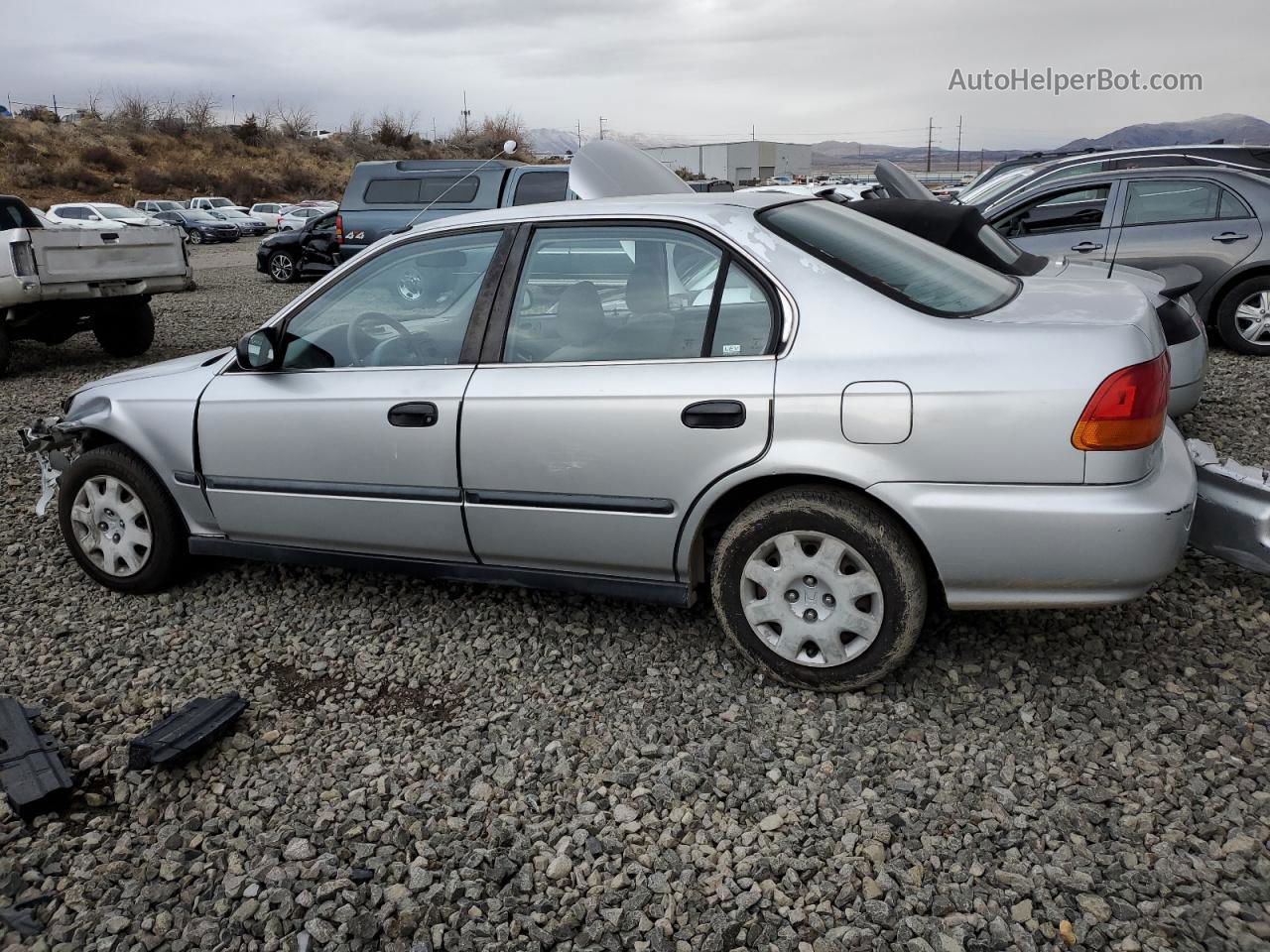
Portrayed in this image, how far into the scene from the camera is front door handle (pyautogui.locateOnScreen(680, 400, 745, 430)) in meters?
3.11

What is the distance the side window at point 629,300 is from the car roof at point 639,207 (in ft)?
0.22

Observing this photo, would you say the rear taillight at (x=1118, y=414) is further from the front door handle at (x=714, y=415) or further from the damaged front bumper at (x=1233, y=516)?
the front door handle at (x=714, y=415)

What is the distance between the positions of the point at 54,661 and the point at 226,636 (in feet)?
2.07

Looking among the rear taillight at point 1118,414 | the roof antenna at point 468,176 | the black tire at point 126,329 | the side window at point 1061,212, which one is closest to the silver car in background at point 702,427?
the rear taillight at point 1118,414

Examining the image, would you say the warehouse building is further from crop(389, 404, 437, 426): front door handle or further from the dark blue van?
crop(389, 404, 437, 426): front door handle

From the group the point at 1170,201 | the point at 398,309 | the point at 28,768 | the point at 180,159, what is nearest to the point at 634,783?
the point at 28,768

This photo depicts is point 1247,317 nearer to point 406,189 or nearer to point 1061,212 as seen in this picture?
point 1061,212

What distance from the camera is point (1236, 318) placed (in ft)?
26.8

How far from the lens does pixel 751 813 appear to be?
2770 millimetres

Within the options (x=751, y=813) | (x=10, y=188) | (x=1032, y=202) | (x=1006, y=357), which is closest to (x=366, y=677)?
(x=751, y=813)

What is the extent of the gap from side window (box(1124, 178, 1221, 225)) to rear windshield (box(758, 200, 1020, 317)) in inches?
215

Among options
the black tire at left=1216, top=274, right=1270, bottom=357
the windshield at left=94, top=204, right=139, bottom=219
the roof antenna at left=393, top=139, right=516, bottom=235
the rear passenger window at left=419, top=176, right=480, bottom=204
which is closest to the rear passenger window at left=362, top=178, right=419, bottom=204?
the rear passenger window at left=419, top=176, right=480, bottom=204

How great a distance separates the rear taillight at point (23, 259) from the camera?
8.89 meters

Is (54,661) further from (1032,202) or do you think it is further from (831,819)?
(1032,202)
